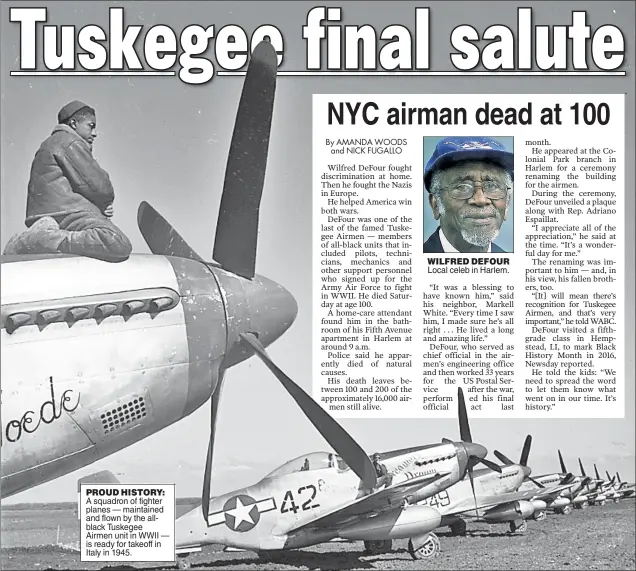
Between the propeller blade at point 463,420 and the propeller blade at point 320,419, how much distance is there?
0.64m

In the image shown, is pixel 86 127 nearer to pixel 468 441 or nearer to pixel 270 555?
pixel 270 555

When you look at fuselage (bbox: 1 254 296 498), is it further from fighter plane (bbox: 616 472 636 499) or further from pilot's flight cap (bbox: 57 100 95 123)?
fighter plane (bbox: 616 472 636 499)

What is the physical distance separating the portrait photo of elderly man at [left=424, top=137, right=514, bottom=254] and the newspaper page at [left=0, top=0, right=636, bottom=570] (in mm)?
13

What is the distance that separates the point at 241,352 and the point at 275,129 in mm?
1433

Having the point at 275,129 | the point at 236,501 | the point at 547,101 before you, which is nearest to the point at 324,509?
the point at 236,501

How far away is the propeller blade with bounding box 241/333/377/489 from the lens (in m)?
5.07

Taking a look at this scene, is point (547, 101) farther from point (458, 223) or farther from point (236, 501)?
point (236, 501)

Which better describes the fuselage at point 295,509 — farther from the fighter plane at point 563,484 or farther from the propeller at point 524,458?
the fighter plane at point 563,484

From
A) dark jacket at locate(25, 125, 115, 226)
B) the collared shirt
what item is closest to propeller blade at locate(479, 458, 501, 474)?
the collared shirt

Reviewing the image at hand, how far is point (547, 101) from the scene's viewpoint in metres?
5.51

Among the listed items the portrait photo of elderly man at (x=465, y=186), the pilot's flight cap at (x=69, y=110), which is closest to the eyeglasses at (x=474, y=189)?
the portrait photo of elderly man at (x=465, y=186)

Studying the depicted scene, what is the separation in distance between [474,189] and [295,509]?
2324 millimetres

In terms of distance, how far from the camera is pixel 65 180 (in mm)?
5320

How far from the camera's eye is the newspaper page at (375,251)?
5449 millimetres
